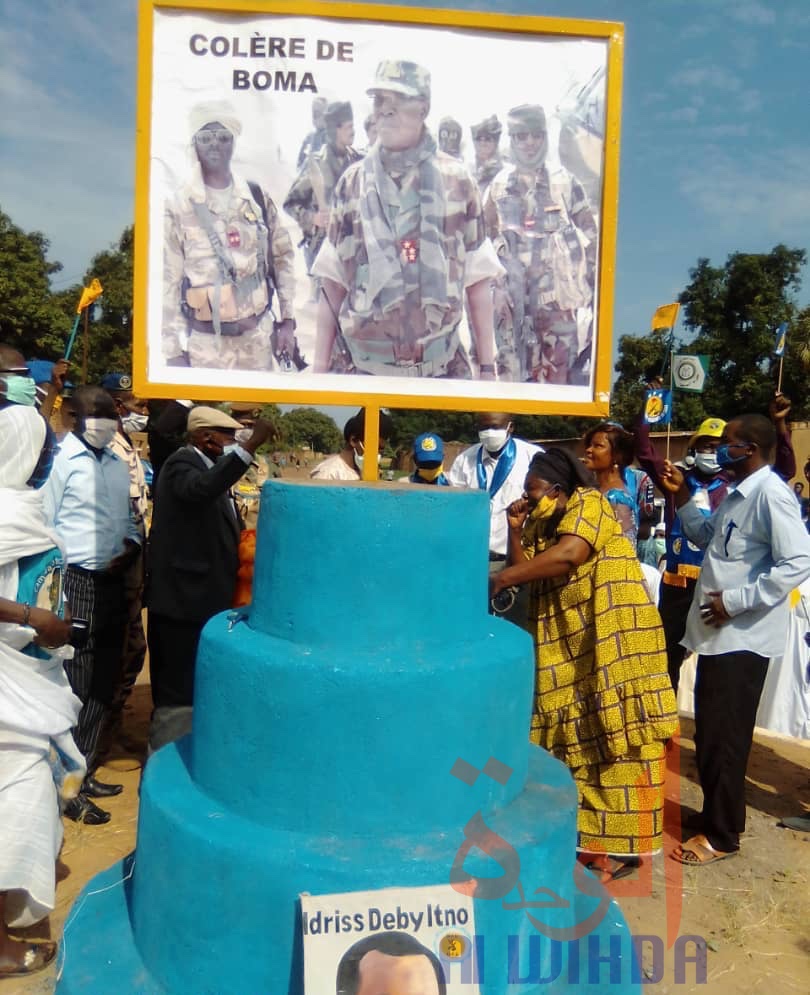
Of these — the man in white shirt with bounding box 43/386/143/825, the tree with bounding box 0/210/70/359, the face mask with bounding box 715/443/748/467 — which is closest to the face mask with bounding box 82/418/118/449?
the man in white shirt with bounding box 43/386/143/825

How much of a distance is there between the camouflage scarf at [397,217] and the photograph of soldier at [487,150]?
0.13 metres

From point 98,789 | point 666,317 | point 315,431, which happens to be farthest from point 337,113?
point 315,431

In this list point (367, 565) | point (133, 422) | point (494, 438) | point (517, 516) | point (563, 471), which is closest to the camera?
point (367, 565)

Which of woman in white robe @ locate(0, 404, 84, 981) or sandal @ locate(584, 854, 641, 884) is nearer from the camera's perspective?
woman in white robe @ locate(0, 404, 84, 981)

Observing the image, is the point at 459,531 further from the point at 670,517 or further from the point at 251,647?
the point at 670,517

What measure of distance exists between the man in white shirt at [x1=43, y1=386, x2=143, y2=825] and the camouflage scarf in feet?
7.34

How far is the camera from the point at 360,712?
1.98m

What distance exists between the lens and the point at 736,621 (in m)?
3.73

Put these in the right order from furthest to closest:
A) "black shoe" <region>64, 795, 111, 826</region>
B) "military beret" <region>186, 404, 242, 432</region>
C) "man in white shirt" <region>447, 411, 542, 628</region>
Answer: "man in white shirt" <region>447, 411, 542, 628</region>
"black shoe" <region>64, 795, 111, 826</region>
"military beret" <region>186, 404, 242, 432</region>

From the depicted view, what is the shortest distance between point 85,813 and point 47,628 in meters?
1.89

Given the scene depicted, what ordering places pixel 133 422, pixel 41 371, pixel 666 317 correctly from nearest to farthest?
pixel 41 371
pixel 133 422
pixel 666 317

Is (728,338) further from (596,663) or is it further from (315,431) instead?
(596,663)

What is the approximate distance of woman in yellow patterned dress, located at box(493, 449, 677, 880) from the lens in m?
3.27

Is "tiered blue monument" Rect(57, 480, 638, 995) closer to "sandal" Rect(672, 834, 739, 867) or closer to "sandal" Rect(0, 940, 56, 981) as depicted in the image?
"sandal" Rect(0, 940, 56, 981)
